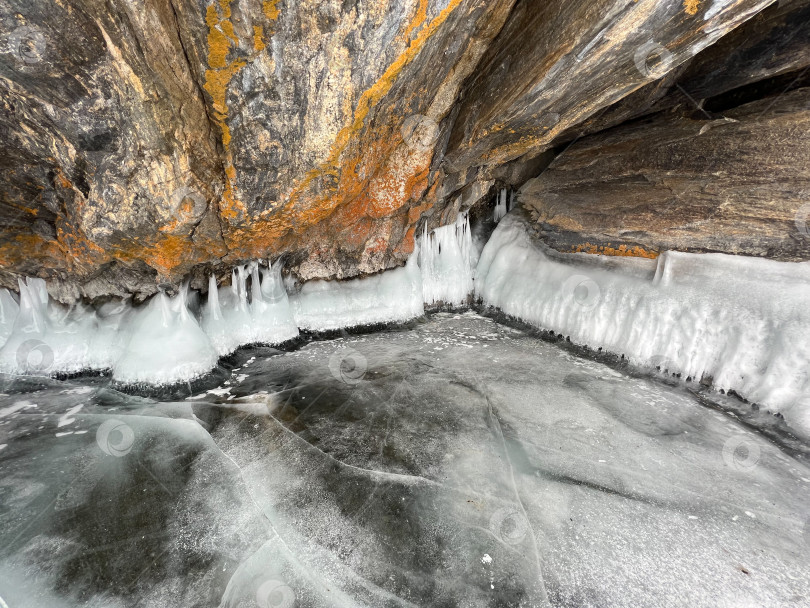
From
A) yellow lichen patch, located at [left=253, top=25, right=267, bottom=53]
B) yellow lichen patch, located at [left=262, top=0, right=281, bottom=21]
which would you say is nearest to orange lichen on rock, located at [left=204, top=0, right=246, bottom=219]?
yellow lichen patch, located at [left=253, top=25, right=267, bottom=53]

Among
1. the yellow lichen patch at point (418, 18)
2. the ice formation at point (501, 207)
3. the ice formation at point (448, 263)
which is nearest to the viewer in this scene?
the yellow lichen patch at point (418, 18)

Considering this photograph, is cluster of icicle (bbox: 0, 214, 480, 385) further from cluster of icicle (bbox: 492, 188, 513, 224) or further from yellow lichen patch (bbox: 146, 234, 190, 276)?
cluster of icicle (bbox: 492, 188, 513, 224)

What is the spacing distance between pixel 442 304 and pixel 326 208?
3.16 m

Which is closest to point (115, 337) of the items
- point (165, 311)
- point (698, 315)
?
point (165, 311)

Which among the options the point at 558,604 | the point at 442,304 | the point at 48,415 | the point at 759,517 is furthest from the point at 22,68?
the point at 759,517

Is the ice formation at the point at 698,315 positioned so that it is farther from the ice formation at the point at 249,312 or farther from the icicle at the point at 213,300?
the icicle at the point at 213,300

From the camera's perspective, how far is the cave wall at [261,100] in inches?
103

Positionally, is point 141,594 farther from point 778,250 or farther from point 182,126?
point 778,250

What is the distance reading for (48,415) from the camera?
3.59 metres

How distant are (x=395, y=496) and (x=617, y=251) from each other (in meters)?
4.44

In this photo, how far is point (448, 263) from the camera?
679 cm

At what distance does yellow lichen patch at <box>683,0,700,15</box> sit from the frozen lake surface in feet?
11.4

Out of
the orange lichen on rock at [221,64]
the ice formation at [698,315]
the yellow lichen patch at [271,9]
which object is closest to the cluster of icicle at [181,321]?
the orange lichen on rock at [221,64]

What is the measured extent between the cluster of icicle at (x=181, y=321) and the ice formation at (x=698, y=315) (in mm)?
2635
